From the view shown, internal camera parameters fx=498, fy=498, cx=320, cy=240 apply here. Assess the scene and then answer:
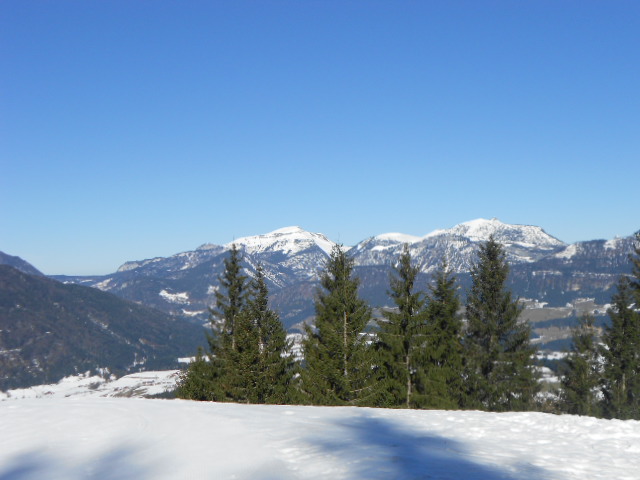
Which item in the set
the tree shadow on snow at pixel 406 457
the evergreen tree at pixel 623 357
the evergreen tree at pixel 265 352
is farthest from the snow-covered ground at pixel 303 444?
the evergreen tree at pixel 623 357

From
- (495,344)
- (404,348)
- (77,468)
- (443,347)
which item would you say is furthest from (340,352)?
(77,468)

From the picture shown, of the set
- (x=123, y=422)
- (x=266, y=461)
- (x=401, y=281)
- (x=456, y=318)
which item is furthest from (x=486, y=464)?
(x=456, y=318)

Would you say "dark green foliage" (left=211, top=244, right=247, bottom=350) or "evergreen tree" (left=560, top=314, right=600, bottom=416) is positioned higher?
"dark green foliage" (left=211, top=244, right=247, bottom=350)

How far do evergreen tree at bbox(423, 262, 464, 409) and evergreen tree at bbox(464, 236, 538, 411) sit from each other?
1.24 m

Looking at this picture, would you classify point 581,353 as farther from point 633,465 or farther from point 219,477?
point 219,477

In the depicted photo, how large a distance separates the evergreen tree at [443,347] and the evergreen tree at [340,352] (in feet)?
11.8

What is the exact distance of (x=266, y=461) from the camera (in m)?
10.8

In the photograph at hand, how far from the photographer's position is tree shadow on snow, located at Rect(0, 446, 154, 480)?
10711 mm

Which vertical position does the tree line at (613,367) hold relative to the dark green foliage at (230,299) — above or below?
below

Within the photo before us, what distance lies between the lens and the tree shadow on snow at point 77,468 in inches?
422

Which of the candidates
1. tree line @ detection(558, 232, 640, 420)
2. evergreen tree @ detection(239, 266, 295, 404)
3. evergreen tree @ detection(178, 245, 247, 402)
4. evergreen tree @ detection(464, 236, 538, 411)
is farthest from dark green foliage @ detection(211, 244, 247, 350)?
tree line @ detection(558, 232, 640, 420)

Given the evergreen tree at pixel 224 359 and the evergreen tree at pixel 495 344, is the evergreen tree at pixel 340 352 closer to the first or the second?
the evergreen tree at pixel 224 359

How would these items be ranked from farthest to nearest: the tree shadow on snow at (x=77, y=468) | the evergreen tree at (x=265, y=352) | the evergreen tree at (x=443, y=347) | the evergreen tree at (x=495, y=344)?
1. the evergreen tree at (x=495, y=344)
2. the evergreen tree at (x=265, y=352)
3. the evergreen tree at (x=443, y=347)
4. the tree shadow on snow at (x=77, y=468)

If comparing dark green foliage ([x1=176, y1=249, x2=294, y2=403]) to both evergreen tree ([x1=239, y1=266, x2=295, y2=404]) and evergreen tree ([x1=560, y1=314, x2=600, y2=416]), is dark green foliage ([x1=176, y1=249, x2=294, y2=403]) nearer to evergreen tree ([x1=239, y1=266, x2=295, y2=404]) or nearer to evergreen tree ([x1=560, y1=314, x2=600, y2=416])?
evergreen tree ([x1=239, y1=266, x2=295, y2=404])
